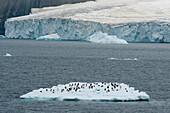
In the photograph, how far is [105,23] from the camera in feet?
242

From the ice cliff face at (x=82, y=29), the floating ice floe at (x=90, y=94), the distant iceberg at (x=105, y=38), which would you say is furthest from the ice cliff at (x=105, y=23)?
the floating ice floe at (x=90, y=94)

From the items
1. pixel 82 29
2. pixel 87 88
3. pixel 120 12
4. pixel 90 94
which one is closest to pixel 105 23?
pixel 82 29

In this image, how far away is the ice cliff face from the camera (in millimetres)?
67625

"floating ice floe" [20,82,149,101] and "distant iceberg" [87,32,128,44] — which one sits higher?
"floating ice floe" [20,82,149,101]

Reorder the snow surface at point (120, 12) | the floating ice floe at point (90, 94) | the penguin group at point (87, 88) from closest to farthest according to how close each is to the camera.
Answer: the floating ice floe at point (90, 94) < the penguin group at point (87, 88) < the snow surface at point (120, 12)

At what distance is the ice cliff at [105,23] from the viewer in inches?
2680

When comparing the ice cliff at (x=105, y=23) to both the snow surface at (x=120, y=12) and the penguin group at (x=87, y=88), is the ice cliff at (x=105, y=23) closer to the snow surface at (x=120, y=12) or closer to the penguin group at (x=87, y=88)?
the snow surface at (x=120, y=12)

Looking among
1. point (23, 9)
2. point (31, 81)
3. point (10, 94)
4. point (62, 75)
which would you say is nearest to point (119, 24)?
point (62, 75)

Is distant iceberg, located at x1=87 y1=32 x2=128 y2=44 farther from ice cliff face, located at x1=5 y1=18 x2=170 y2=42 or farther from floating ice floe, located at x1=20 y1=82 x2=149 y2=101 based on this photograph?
floating ice floe, located at x1=20 y1=82 x2=149 y2=101

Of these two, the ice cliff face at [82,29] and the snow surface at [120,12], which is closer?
the ice cliff face at [82,29]

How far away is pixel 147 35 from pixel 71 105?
50973mm

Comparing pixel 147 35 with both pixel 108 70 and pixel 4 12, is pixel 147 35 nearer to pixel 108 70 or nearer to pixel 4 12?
pixel 108 70

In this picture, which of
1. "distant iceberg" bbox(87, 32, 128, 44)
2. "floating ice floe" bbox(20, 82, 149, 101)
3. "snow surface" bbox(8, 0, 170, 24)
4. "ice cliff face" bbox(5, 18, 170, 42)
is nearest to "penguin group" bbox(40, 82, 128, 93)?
"floating ice floe" bbox(20, 82, 149, 101)

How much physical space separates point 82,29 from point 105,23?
4601 millimetres
